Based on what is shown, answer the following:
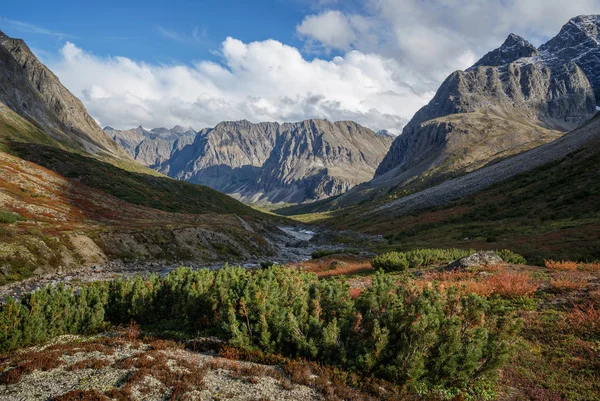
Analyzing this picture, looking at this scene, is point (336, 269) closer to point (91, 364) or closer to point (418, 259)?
point (418, 259)

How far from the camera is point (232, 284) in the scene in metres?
14.0

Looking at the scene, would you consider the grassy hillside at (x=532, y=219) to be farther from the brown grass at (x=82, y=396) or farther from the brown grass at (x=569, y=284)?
the brown grass at (x=82, y=396)

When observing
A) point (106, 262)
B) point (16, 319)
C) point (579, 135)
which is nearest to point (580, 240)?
point (16, 319)

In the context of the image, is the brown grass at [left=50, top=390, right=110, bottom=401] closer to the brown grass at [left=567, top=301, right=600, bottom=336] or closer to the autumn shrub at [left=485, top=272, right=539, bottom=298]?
the brown grass at [left=567, top=301, right=600, bottom=336]

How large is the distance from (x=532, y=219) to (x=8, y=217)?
69393 millimetres

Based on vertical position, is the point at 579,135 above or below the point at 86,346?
above

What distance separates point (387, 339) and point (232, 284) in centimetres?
716

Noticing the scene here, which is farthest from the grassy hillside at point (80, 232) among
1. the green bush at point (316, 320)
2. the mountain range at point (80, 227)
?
the green bush at point (316, 320)

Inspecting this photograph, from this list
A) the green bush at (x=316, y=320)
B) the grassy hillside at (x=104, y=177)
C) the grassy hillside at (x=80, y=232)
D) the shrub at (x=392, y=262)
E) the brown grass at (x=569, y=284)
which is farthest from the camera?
the grassy hillside at (x=104, y=177)

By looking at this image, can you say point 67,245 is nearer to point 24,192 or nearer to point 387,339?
point 24,192

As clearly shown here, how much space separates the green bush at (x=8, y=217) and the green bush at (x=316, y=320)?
1015 inches

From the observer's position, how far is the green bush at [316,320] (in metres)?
8.98

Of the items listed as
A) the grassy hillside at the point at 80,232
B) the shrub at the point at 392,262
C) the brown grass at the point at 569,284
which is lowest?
the grassy hillside at the point at 80,232

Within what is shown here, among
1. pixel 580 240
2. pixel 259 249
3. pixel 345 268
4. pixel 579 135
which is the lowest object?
pixel 259 249
